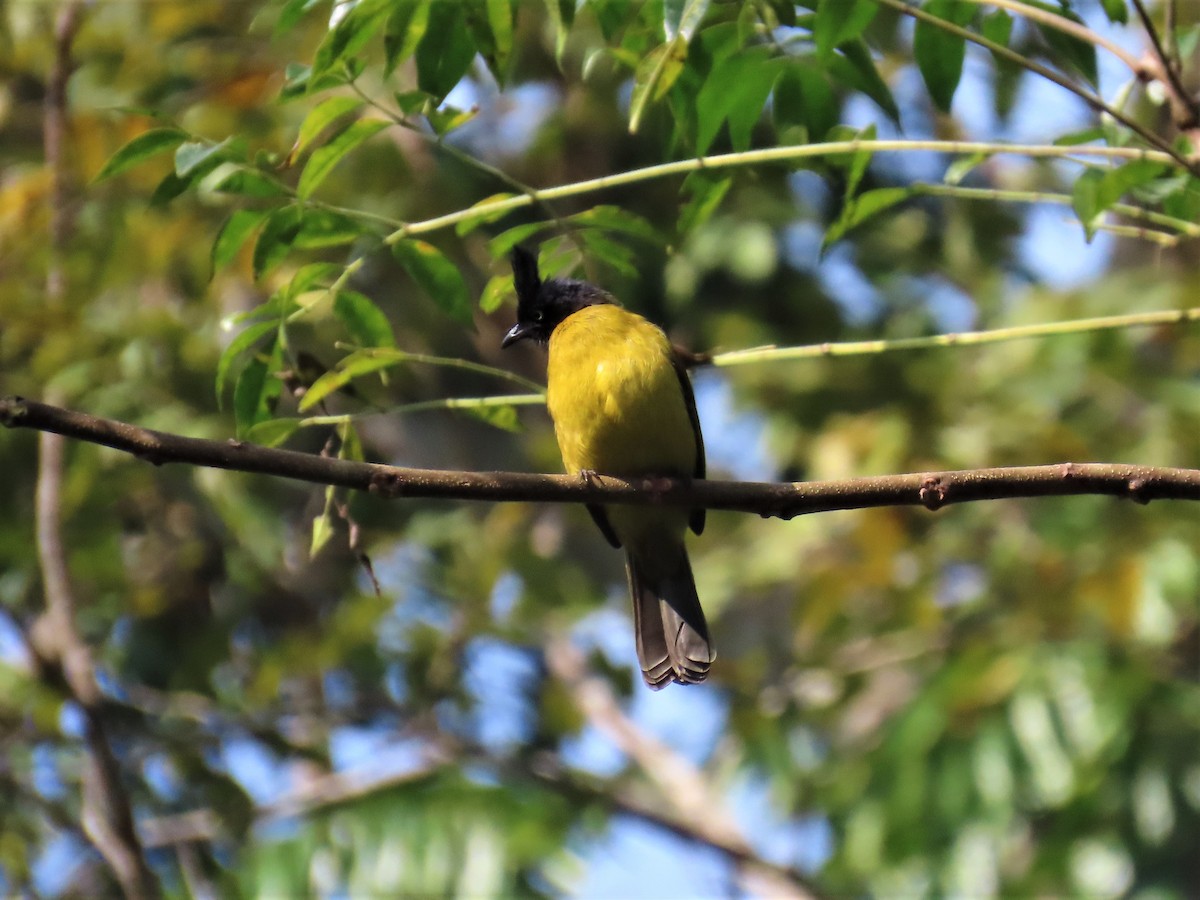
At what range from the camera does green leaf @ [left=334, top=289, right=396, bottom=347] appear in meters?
2.53

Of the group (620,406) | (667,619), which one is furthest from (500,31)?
(667,619)

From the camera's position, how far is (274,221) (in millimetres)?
2371

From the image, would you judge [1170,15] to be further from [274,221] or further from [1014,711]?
[1014,711]

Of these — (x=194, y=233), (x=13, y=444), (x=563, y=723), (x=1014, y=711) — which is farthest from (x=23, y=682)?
(x=1014, y=711)

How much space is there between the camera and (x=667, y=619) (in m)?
3.51

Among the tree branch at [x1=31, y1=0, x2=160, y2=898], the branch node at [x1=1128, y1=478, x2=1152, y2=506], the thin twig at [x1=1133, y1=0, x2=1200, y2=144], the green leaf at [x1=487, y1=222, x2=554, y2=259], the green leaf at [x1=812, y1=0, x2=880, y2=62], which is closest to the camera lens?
the branch node at [x1=1128, y1=478, x2=1152, y2=506]

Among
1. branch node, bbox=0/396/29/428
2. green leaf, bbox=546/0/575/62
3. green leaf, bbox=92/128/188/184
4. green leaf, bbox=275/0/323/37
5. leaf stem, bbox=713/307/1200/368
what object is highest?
green leaf, bbox=546/0/575/62

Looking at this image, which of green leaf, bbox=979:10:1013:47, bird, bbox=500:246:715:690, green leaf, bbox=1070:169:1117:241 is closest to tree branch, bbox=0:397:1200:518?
green leaf, bbox=1070:169:1117:241

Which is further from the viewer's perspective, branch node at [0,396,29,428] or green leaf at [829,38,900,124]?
green leaf at [829,38,900,124]

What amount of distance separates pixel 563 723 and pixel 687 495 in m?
3.46

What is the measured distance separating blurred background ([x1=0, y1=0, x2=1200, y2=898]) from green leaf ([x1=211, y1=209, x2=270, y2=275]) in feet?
4.51

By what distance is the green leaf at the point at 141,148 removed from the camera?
226 cm

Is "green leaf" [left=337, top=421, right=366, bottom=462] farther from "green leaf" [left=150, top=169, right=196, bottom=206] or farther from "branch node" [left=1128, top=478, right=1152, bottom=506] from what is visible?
"branch node" [left=1128, top=478, right=1152, bottom=506]

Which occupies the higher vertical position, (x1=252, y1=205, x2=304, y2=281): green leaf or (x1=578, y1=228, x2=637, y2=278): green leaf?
(x1=252, y1=205, x2=304, y2=281): green leaf
